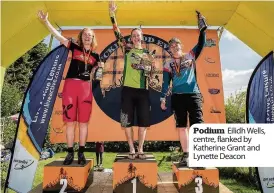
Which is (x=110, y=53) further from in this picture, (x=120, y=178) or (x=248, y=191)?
(x=248, y=191)

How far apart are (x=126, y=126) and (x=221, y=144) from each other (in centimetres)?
106

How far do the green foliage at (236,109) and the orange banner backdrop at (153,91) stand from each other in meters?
2.41

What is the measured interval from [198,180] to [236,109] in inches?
197

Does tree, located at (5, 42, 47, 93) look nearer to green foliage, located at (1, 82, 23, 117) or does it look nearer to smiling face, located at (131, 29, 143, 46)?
green foliage, located at (1, 82, 23, 117)

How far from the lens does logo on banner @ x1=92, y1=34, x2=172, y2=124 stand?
4.70 meters

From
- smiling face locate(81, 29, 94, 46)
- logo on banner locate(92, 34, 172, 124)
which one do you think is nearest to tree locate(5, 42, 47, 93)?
logo on banner locate(92, 34, 172, 124)

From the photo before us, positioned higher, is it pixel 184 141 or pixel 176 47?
pixel 176 47

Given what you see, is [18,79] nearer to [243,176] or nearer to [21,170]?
[21,170]

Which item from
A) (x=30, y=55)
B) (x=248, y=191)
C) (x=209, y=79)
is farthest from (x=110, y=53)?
(x=30, y=55)

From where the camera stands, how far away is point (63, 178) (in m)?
2.87

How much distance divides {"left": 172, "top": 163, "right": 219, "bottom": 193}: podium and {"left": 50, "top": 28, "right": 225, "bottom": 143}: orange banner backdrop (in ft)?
5.47

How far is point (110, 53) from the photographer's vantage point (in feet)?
15.7

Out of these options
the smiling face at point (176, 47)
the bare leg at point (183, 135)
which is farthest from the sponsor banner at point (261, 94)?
the smiling face at point (176, 47)

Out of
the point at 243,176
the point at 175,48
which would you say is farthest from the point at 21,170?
the point at 243,176
